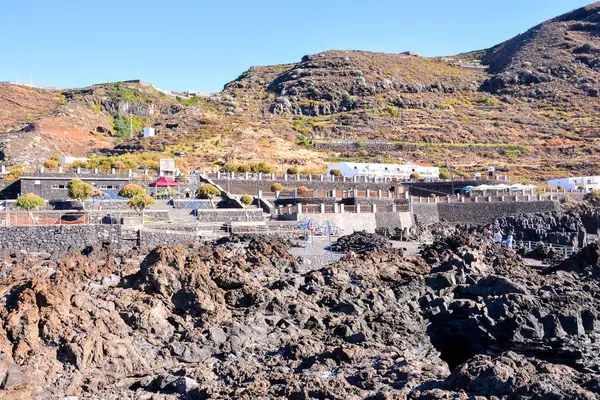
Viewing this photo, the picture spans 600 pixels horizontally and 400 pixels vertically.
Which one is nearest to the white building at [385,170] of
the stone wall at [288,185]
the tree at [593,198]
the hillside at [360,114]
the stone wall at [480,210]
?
the stone wall at [288,185]

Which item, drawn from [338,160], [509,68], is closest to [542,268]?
[338,160]

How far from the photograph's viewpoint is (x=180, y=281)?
1612 centimetres

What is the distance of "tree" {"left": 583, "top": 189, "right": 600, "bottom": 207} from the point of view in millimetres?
50594

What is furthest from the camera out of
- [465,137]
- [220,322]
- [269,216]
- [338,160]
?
[465,137]

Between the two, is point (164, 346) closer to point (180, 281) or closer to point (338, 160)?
point (180, 281)

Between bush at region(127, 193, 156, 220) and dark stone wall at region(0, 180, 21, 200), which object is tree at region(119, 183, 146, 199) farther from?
dark stone wall at region(0, 180, 21, 200)

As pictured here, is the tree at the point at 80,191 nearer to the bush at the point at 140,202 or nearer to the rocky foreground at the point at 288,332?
the bush at the point at 140,202

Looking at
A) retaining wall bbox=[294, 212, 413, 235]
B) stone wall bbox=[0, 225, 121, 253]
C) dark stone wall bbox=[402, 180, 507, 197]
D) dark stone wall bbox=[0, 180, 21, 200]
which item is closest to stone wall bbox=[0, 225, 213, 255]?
stone wall bbox=[0, 225, 121, 253]

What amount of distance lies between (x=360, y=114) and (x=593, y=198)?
4520cm

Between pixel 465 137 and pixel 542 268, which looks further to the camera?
pixel 465 137

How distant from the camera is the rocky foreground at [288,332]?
1050cm

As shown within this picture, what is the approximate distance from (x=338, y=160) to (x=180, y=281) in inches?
2198

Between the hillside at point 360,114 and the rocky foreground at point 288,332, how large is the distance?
4106 cm

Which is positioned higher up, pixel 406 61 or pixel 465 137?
pixel 406 61
